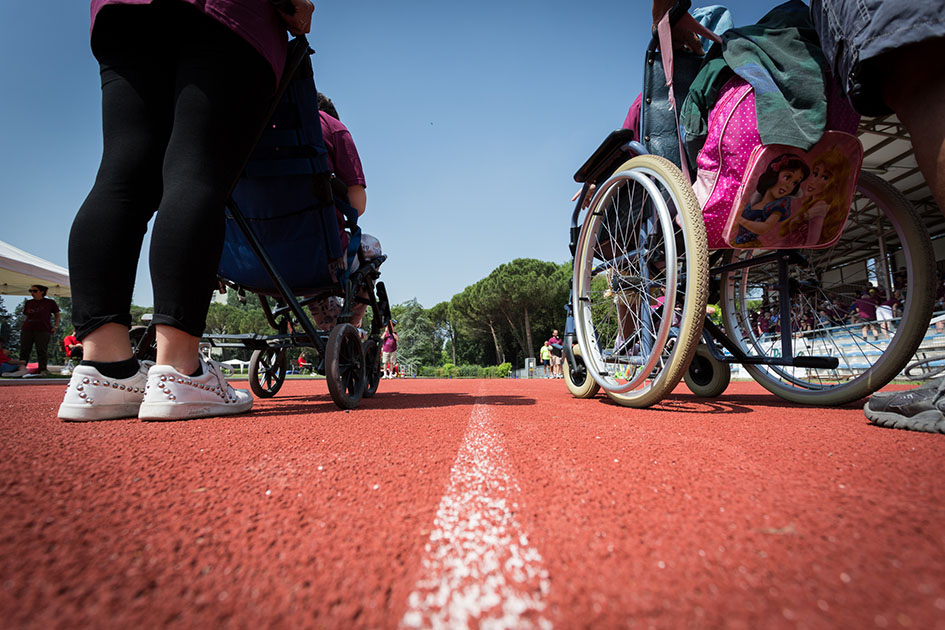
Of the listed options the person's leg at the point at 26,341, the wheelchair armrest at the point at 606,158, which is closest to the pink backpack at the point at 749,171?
the wheelchair armrest at the point at 606,158

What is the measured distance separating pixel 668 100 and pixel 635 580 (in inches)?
107

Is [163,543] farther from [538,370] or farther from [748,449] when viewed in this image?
[538,370]

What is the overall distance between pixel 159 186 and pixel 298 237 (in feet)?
2.66

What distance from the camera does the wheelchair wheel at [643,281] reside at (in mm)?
1834

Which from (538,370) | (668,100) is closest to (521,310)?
(538,370)

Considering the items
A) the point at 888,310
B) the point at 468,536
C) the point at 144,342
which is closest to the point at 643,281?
the point at 888,310

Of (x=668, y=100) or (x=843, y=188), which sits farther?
(x=668, y=100)

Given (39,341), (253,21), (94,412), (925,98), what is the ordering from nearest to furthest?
(925,98) < (94,412) < (253,21) < (39,341)

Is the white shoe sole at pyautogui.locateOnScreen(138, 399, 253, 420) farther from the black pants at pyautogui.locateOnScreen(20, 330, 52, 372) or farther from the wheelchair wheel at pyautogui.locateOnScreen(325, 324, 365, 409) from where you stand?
the black pants at pyautogui.locateOnScreen(20, 330, 52, 372)

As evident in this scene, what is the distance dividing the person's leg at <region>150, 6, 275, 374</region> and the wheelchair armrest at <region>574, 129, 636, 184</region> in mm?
2132

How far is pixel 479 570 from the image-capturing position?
19.5 inches

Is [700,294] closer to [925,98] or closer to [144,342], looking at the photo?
[925,98]

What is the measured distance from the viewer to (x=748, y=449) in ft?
3.60

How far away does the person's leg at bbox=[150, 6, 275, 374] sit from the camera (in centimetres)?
144
